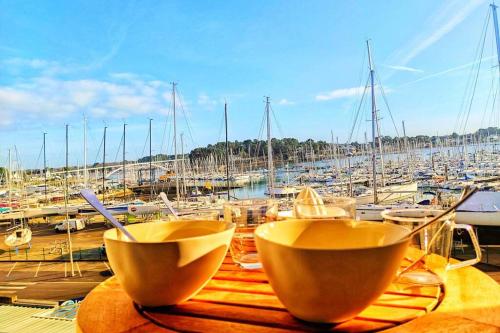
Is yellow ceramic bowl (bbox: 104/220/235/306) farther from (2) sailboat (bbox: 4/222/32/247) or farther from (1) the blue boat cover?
(2) sailboat (bbox: 4/222/32/247)

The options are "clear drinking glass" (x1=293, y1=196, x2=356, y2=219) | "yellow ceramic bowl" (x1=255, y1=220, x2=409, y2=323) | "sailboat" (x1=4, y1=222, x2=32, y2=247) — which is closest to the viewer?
"yellow ceramic bowl" (x1=255, y1=220, x2=409, y2=323)

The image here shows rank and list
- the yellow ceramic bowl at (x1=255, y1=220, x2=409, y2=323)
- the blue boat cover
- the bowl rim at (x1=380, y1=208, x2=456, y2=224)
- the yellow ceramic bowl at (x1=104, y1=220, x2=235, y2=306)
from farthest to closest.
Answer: the blue boat cover, the bowl rim at (x1=380, y1=208, x2=456, y2=224), the yellow ceramic bowl at (x1=104, y1=220, x2=235, y2=306), the yellow ceramic bowl at (x1=255, y1=220, x2=409, y2=323)

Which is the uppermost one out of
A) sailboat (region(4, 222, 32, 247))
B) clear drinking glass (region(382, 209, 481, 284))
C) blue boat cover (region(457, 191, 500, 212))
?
clear drinking glass (region(382, 209, 481, 284))

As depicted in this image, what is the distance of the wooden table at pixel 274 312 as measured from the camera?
1.63 ft

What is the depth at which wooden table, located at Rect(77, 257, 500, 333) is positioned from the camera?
498 millimetres

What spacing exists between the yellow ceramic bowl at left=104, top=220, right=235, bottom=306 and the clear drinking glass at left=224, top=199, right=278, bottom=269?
0.72 feet

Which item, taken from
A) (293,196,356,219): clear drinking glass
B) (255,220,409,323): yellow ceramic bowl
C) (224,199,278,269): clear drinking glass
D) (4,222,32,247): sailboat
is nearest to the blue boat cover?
→ (293,196,356,219): clear drinking glass

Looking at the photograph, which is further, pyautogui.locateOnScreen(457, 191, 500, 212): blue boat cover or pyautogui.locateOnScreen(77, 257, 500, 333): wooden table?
pyautogui.locateOnScreen(457, 191, 500, 212): blue boat cover

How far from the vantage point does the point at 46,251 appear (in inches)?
582

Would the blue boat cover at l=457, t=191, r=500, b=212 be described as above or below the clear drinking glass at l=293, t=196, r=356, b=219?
below

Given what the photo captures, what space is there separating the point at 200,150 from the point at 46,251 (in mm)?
36979

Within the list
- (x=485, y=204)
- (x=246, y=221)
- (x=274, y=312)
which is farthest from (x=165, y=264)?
(x=485, y=204)

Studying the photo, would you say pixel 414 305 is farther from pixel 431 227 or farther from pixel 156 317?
pixel 156 317

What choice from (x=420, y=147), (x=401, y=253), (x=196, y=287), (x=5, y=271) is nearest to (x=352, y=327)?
(x=401, y=253)
